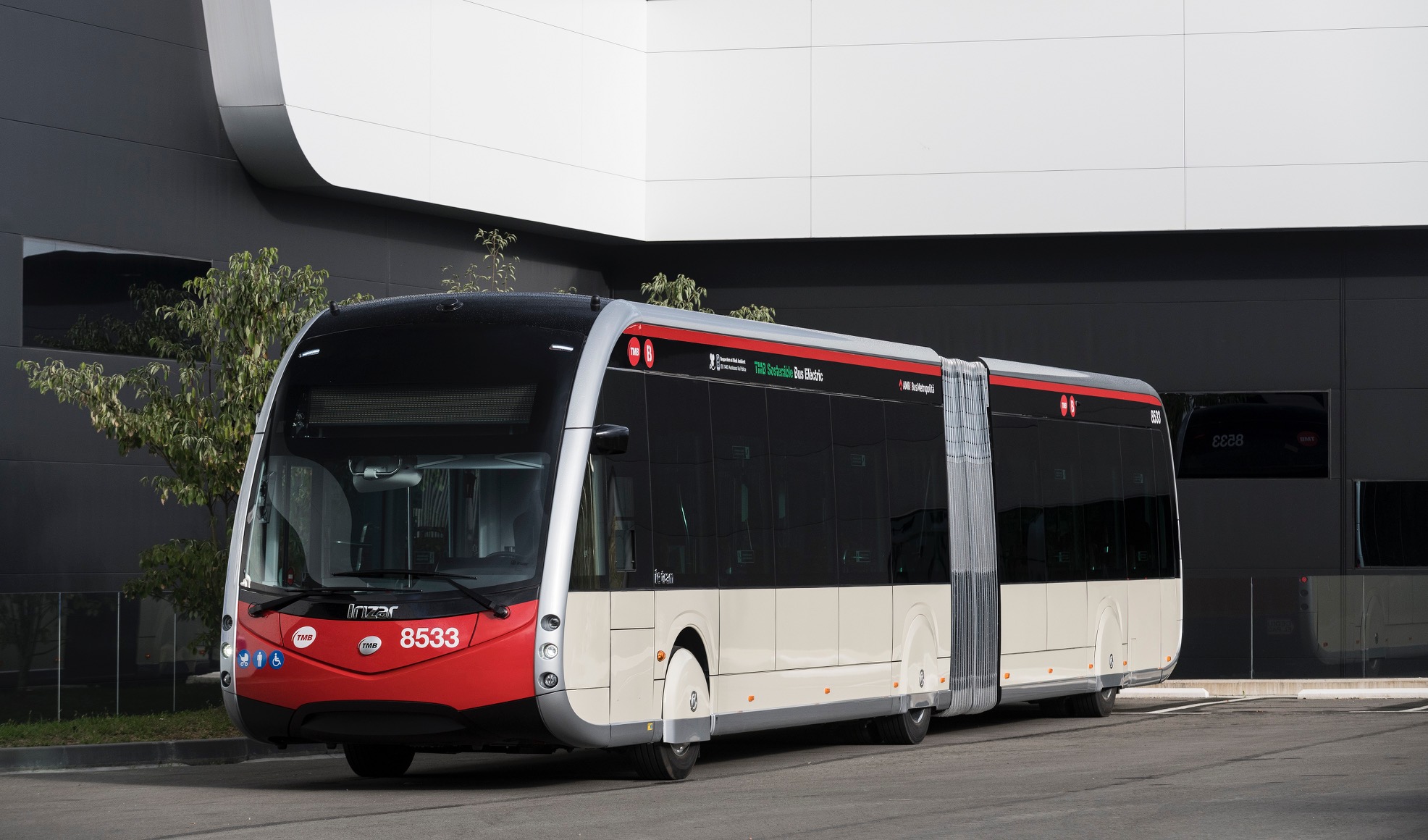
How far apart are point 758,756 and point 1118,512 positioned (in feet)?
21.5

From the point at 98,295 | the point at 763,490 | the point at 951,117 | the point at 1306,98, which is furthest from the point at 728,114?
the point at 763,490

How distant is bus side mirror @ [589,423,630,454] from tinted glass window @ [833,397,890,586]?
3495 mm

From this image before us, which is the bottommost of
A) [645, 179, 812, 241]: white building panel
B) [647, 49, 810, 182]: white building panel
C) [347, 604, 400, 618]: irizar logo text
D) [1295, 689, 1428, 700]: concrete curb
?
[1295, 689, 1428, 700]: concrete curb

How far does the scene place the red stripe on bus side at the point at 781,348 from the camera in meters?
14.1

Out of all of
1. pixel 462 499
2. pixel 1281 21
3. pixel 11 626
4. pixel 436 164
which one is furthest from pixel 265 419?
pixel 1281 21

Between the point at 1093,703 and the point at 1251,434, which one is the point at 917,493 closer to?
the point at 1093,703

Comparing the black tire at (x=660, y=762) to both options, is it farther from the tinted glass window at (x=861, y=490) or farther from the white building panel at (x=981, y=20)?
the white building panel at (x=981, y=20)

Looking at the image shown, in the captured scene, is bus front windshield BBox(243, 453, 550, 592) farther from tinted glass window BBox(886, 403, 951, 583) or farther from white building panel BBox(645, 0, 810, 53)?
white building panel BBox(645, 0, 810, 53)

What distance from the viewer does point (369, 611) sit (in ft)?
41.6

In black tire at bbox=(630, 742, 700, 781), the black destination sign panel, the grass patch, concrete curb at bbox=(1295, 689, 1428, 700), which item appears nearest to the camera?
black tire at bbox=(630, 742, 700, 781)

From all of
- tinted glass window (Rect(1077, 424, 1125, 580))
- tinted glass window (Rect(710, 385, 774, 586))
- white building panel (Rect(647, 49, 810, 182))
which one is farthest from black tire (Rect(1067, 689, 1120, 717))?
white building panel (Rect(647, 49, 810, 182))

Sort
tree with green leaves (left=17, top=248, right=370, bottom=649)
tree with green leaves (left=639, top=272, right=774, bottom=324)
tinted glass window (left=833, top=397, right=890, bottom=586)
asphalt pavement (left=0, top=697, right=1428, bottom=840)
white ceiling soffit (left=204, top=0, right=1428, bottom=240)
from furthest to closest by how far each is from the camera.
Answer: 1. white ceiling soffit (left=204, top=0, right=1428, bottom=240)
2. tree with green leaves (left=639, top=272, right=774, bottom=324)
3. tree with green leaves (left=17, top=248, right=370, bottom=649)
4. tinted glass window (left=833, top=397, right=890, bottom=586)
5. asphalt pavement (left=0, top=697, right=1428, bottom=840)

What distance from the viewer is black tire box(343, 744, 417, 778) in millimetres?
14414

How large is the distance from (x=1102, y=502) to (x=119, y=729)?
1019 cm
